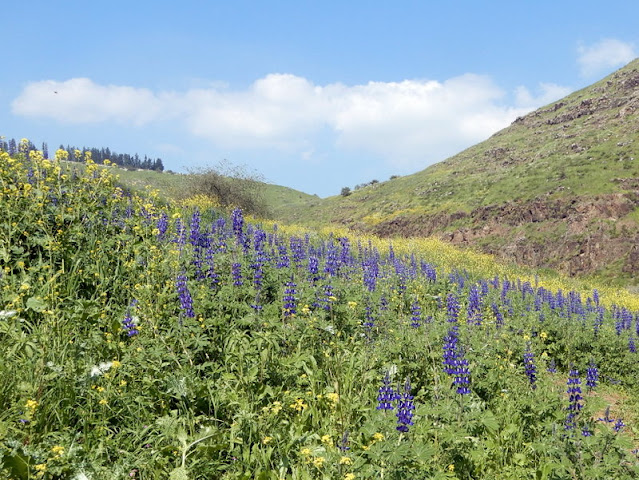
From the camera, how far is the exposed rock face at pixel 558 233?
101 feet

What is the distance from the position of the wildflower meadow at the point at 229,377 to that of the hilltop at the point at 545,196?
28912 millimetres

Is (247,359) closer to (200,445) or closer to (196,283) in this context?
(200,445)

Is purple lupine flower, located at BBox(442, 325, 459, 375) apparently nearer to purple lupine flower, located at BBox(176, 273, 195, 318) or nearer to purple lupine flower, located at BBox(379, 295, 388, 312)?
purple lupine flower, located at BBox(176, 273, 195, 318)

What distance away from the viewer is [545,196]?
4019 cm

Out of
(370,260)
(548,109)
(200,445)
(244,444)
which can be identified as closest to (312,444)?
(244,444)

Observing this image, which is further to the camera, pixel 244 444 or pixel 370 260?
pixel 370 260

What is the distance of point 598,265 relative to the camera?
30.3 metres

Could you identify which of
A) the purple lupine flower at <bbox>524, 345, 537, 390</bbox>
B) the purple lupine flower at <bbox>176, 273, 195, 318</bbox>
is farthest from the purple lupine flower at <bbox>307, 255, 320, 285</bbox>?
the purple lupine flower at <bbox>524, 345, 537, 390</bbox>

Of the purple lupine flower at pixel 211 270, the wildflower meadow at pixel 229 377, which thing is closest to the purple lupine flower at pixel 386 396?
the wildflower meadow at pixel 229 377

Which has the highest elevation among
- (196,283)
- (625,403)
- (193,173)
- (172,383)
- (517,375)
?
(193,173)

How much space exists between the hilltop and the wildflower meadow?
28.9m

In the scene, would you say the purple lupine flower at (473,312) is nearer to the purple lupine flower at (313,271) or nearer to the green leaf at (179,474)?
the purple lupine flower at (313,271)

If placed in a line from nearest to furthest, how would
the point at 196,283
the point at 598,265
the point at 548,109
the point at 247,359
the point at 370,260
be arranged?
the point at 247,359 < the point at 196,283 < the point at 370,260 < the point at 598,265 < the point at 548,109

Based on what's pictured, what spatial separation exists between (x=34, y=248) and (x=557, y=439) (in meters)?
6.70
